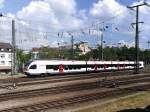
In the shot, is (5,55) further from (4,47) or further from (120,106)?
(120,106)

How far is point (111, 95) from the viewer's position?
3447 centimetres

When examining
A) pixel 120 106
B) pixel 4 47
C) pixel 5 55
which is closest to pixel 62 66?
pixel 120 106

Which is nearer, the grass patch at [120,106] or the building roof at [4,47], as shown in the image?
the grass patch at [120,106]

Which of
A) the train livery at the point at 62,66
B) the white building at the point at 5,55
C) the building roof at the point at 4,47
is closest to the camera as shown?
the train livery at the point at 62,66

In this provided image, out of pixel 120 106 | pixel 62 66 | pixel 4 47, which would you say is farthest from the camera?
pixel 4 47

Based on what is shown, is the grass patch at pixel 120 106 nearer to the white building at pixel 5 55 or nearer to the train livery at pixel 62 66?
the train livery at pixel 62 66

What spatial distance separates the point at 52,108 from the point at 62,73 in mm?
44774

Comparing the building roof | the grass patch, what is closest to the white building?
the building roof

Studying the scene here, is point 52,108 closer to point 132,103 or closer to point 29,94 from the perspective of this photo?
point 132,103

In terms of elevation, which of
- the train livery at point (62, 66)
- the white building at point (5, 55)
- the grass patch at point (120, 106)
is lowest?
the grass patch at point (120, 106)

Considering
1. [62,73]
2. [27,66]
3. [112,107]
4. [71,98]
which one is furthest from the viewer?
[62,73]

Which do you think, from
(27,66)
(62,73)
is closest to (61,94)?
(27,66)

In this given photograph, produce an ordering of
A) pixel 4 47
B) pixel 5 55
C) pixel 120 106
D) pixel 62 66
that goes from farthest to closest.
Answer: pixel 4 47, pixel 5 55, pixel 62 66, pixel 120 106

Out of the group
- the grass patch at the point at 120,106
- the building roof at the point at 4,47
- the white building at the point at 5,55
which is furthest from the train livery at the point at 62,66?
the building roof at the point at 4,47
